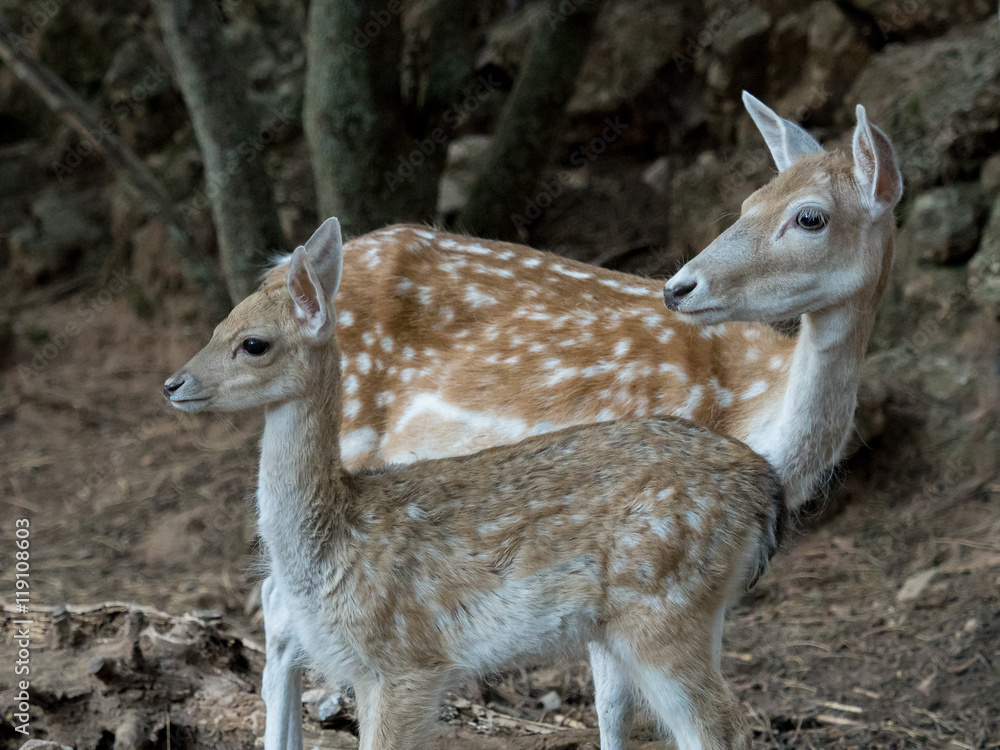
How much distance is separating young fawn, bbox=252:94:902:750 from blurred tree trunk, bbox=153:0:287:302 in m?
1.71

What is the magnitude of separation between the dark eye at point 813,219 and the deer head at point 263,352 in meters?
1.69

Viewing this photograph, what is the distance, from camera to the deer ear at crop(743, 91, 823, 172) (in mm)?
4168

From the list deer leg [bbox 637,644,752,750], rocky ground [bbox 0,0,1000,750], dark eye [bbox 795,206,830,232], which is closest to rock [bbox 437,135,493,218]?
rocky ground [bbox 0,0,1000,750]

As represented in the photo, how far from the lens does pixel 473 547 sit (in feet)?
10.7

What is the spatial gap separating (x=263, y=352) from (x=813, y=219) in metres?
1.95

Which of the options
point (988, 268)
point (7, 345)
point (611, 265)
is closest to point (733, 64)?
point (611, 265)

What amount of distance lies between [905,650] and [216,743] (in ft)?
10.8

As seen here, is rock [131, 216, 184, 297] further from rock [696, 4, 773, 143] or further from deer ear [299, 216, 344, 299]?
deer ear [299, 216, 344, 299]

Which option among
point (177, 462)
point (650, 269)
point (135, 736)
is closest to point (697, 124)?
point (650, 269)

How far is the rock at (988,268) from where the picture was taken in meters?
6.47

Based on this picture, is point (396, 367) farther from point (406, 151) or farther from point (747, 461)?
point (406, 151)

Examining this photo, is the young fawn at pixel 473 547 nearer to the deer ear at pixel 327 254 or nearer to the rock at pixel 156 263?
the deer ear at pixel 327 254

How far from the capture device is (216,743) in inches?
167

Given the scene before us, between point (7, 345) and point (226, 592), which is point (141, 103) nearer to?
point (7, 345)
